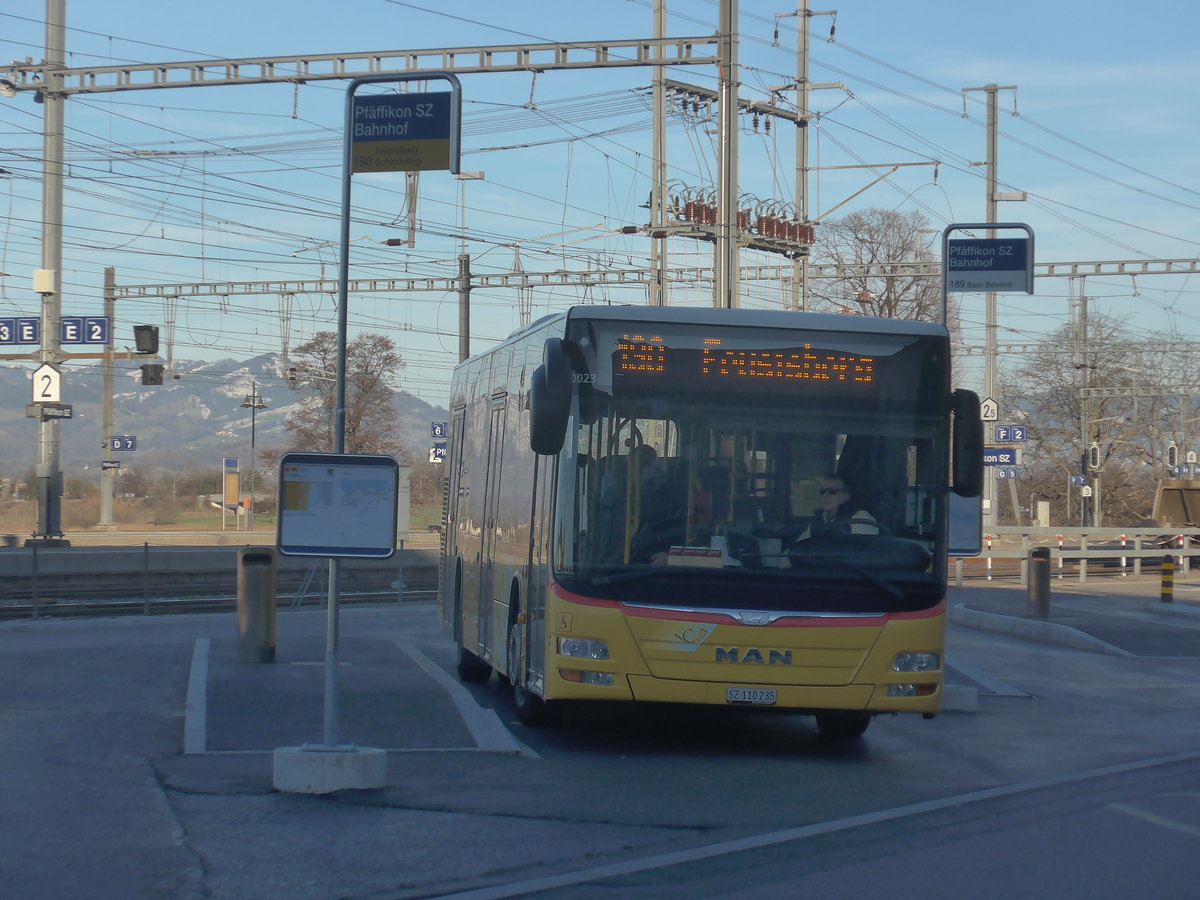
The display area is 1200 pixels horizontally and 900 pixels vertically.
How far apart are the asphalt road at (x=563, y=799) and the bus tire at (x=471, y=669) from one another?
682 mm

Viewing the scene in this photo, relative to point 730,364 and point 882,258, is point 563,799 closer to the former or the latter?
point 730,364

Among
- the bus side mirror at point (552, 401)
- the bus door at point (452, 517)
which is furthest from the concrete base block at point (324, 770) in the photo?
the bus door at point (452, 517)

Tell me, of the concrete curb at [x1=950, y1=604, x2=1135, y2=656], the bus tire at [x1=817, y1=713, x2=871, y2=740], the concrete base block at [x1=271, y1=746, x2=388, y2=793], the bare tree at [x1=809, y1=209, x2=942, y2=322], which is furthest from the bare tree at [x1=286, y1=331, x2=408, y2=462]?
the concrete base block at [x1=271, y1=746, x2=388, y2=793]

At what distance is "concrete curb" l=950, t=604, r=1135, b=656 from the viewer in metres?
20.2

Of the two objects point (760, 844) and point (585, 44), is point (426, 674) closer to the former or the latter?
point (760, 844)

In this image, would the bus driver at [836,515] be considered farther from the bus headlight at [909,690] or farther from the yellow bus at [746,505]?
the bus headlight at [909,690]

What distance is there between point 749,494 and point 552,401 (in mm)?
1470

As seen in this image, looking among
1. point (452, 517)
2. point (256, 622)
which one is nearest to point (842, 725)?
point (256, 622)

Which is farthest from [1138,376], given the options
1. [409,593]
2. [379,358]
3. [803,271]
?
[409,593]

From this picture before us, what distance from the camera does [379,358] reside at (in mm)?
81062

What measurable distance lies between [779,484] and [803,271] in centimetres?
4157

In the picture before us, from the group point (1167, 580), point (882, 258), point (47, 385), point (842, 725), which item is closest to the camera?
point (842, 725)

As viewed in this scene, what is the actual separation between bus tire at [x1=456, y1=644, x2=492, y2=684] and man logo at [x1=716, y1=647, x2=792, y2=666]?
5265mm

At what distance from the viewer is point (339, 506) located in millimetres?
8898
